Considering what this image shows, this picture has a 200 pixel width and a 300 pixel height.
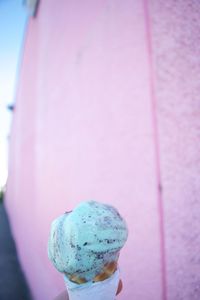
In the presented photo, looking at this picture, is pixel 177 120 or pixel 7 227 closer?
pixel 177 120

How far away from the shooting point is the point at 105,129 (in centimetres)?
183

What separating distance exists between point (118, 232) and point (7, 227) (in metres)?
8.93

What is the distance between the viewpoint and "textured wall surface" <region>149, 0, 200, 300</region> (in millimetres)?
1153

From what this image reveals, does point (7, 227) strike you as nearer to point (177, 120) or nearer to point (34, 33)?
point (34, 33)

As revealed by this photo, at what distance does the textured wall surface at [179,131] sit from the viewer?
3.78 feet

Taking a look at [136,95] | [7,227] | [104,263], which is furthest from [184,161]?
[7,227]

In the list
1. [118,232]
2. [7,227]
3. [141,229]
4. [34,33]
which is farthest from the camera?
[7,227]

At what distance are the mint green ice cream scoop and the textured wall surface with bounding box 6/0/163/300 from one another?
1.07 feet

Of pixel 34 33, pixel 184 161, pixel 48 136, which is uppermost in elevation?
pixel 34 33

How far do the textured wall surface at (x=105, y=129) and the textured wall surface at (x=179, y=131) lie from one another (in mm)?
58

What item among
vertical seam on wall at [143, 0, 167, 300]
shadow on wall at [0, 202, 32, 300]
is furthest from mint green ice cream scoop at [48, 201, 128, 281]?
shadow on wall at [0, 202, 32, 300]

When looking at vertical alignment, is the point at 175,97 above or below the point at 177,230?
above

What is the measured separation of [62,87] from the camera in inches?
121

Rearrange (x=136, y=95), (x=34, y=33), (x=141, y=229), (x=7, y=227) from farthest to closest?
(x=7, y=227) → (x=34, y=33) → (x=136, y=95) → (x=141, y=229)
